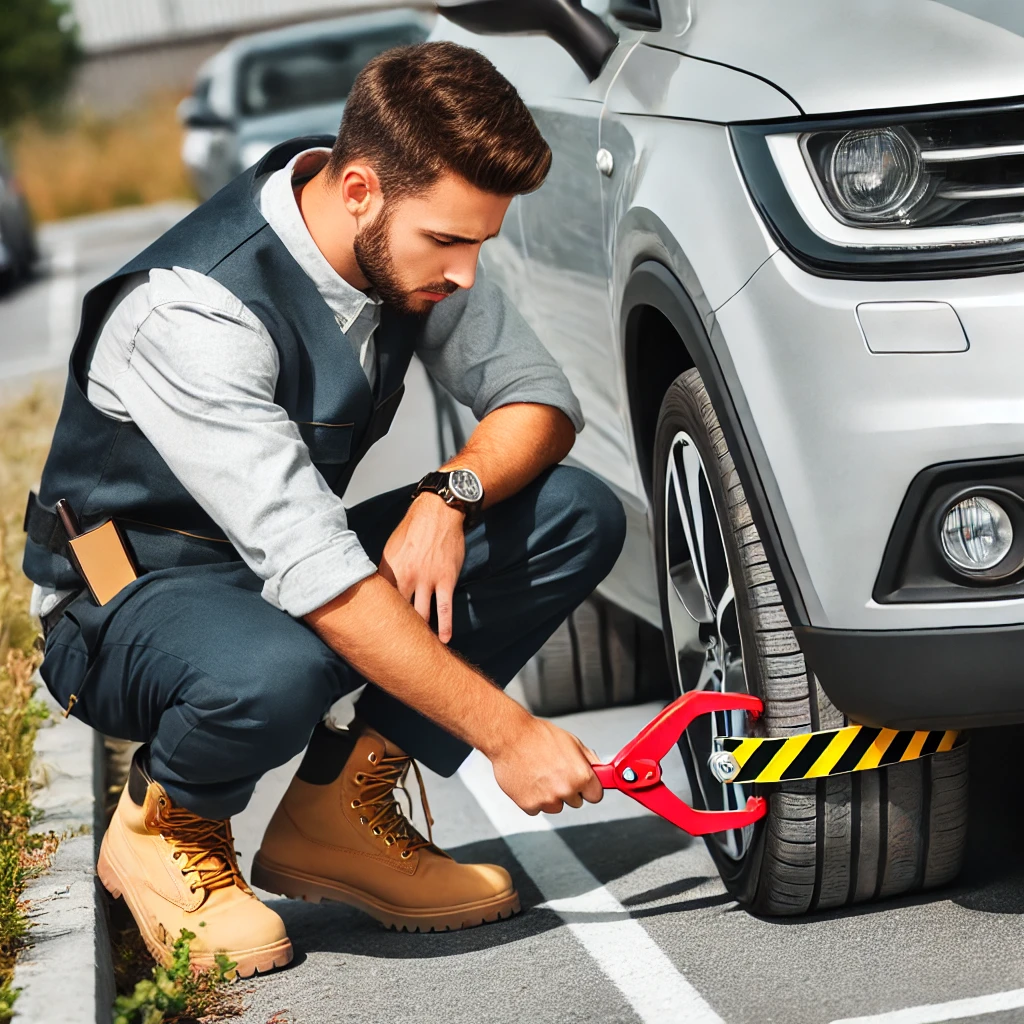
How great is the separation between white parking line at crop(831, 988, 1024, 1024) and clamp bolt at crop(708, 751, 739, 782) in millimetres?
390

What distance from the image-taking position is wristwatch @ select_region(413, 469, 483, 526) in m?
2.82

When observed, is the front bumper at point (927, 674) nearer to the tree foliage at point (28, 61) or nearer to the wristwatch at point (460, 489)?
the wristwatch at point (460, 489)

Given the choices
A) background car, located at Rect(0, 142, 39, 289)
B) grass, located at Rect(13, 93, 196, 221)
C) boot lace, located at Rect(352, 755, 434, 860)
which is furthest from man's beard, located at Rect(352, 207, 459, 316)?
grass, located at Rect(13, 93, 196, 221)

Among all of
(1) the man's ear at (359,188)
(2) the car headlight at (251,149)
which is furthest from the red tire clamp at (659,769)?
(2) the car headlight at (251,149)

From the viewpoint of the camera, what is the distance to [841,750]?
241 centimetres

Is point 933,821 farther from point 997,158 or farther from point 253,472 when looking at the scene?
point 253,472

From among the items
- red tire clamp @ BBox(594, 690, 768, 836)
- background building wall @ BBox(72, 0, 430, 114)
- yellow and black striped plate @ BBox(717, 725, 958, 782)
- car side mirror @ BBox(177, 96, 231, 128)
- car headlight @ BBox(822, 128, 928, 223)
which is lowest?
background building wall @ BBox(72, 0, 430, 114)

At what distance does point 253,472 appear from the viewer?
8.06 ft

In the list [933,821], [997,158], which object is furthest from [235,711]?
[997,158]

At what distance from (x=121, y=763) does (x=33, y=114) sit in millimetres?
30969

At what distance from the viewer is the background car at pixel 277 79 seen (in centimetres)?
1204

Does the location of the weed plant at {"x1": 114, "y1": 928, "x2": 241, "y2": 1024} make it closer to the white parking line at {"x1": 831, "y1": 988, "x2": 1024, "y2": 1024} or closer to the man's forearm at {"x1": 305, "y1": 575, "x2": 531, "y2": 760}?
the man's forearm at {"x1": 305, "y1": 575, "x2": 531, "y2": 760}

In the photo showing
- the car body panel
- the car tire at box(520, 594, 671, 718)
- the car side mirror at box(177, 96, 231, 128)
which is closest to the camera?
the car body panel

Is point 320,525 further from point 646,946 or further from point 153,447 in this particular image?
point 646,946
